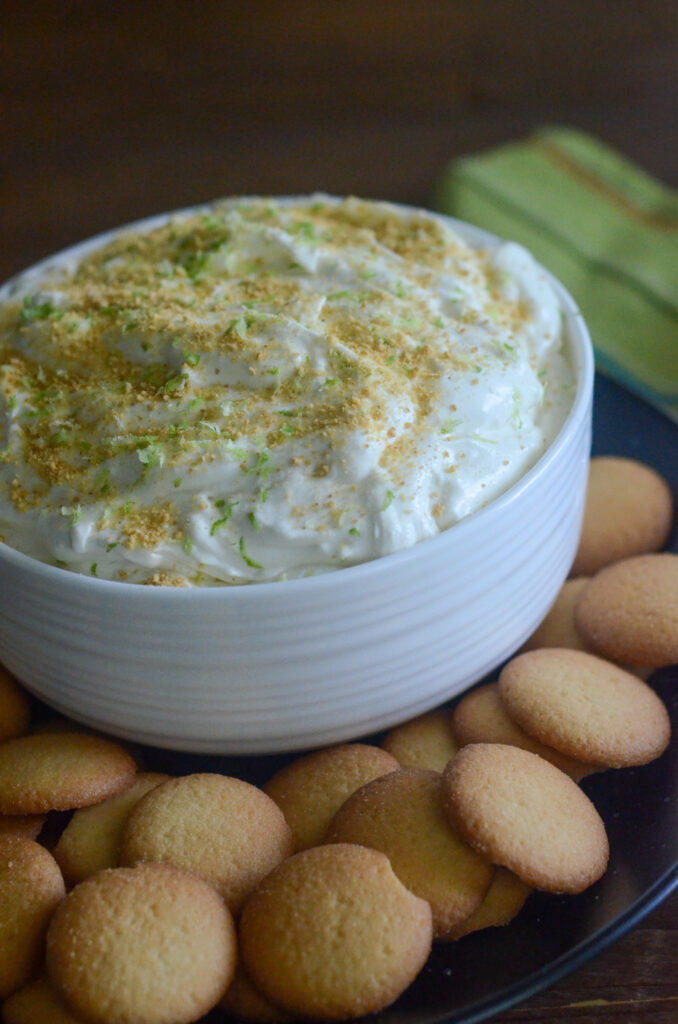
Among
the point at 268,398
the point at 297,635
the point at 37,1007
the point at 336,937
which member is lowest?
the point at 37,1007

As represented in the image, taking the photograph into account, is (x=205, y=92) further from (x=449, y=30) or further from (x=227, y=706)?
(x=227, y=706)

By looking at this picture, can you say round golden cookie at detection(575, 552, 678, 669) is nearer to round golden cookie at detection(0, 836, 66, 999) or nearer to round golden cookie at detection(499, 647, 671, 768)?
round golden cookie at detection(499, 647, 671, 768)

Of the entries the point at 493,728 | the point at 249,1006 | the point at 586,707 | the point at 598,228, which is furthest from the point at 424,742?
the point at 598,228

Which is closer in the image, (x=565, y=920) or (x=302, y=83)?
(x=565, y=920)

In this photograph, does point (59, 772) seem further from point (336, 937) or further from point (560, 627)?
point (560, 627)

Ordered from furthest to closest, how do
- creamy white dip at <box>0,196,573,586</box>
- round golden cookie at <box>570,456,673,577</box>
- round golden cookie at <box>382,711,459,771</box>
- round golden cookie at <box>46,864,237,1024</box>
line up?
round golden cookie at <box>570,456,673,577</box> → round golden cookie at <box>382,711,459,771</box> → creamy white dip at <box>0,196,573,586</box> → round golden cookie at <box>46,864,237,1024</box>

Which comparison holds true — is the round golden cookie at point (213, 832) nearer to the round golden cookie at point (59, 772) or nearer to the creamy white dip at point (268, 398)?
the round golden cookie at point (59, 772)

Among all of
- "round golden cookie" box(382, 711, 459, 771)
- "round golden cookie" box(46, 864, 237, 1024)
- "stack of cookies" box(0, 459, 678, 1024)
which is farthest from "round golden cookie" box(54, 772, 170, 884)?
"round golden cookie" box(382, 711, 459, 771)
